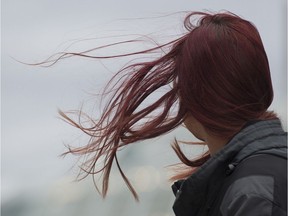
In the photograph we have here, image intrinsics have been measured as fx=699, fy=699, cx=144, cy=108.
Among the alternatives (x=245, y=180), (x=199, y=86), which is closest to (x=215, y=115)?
(x=199, y=86)

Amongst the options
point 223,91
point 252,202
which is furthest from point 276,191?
point 223,91

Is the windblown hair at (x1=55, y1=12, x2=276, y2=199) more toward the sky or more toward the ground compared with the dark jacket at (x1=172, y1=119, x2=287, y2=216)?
more toward the sky

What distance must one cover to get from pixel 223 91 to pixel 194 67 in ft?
0.30

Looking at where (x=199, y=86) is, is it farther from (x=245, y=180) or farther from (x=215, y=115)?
(x=245, y=180)

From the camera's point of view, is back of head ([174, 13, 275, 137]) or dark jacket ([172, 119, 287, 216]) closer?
dark jacket ([172, 119, 287, 216])

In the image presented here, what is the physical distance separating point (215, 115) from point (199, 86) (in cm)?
8

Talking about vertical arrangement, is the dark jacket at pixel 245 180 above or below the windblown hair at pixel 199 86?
below

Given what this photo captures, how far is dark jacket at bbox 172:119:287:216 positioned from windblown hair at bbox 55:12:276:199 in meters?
0.08

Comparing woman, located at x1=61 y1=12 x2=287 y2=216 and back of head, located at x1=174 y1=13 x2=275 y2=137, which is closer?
woman, located at x1=61 y1=12 x2=287 y2=216

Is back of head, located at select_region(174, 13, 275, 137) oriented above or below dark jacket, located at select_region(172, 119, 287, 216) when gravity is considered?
above

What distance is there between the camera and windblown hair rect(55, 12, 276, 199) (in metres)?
1.53

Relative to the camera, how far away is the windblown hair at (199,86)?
1531 millimetres

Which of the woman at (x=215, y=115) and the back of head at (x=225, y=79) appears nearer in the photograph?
the woman at (x=215, y=115)

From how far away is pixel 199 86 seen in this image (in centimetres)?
156
